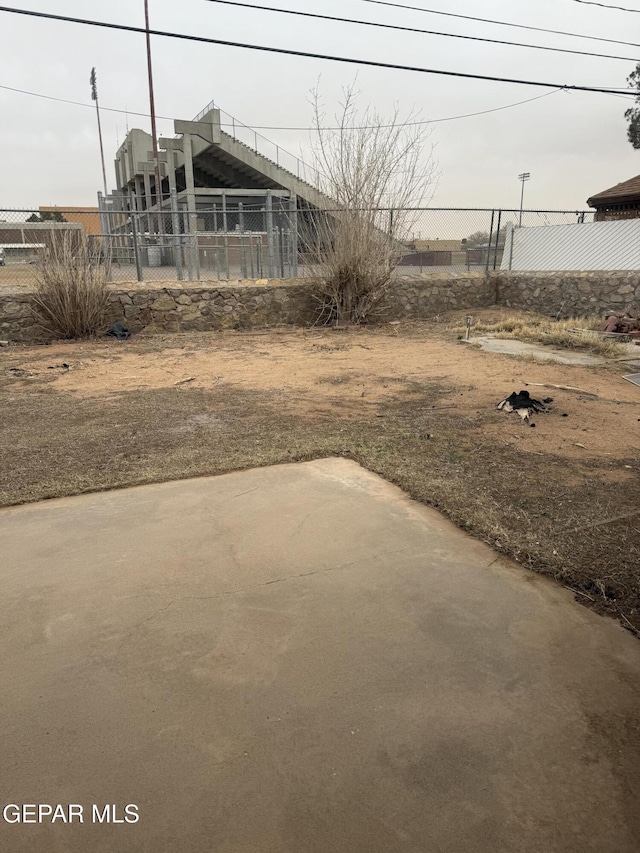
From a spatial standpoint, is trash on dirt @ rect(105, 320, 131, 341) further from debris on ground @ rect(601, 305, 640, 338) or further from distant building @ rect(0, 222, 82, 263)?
debris on ground @ rect(601, 305, 640, 338)

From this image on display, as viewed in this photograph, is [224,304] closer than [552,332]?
No

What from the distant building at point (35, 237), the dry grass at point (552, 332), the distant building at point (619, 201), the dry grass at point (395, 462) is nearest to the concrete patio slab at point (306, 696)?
the dry grass at point (395, 462)

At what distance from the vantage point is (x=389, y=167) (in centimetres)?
1184

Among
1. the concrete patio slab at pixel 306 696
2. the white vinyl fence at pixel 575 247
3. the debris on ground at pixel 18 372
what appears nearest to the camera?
the concrete patio slab at pixel 306 696

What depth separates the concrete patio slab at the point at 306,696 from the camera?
162 centimetres

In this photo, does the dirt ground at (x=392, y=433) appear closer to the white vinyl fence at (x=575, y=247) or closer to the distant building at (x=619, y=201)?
the white vinyl fence at (x=575, y=247)

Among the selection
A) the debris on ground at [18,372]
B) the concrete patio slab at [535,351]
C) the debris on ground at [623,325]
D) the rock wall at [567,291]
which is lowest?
the debris on ground at [18,372]

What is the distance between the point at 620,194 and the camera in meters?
19.2

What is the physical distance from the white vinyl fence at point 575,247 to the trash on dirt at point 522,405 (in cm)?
867

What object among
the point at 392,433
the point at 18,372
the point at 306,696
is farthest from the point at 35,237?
the point at 306,696

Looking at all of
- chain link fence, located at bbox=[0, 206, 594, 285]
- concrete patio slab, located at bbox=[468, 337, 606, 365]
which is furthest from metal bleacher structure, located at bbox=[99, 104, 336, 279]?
concrete patio slab, located at bbox=[468, 337, 606, 365]

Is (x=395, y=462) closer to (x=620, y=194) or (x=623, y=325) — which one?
(x=623, y=325)

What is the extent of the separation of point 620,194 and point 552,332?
11.9 meters

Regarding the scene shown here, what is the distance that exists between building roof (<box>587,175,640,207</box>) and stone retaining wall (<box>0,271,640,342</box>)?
7.61m
